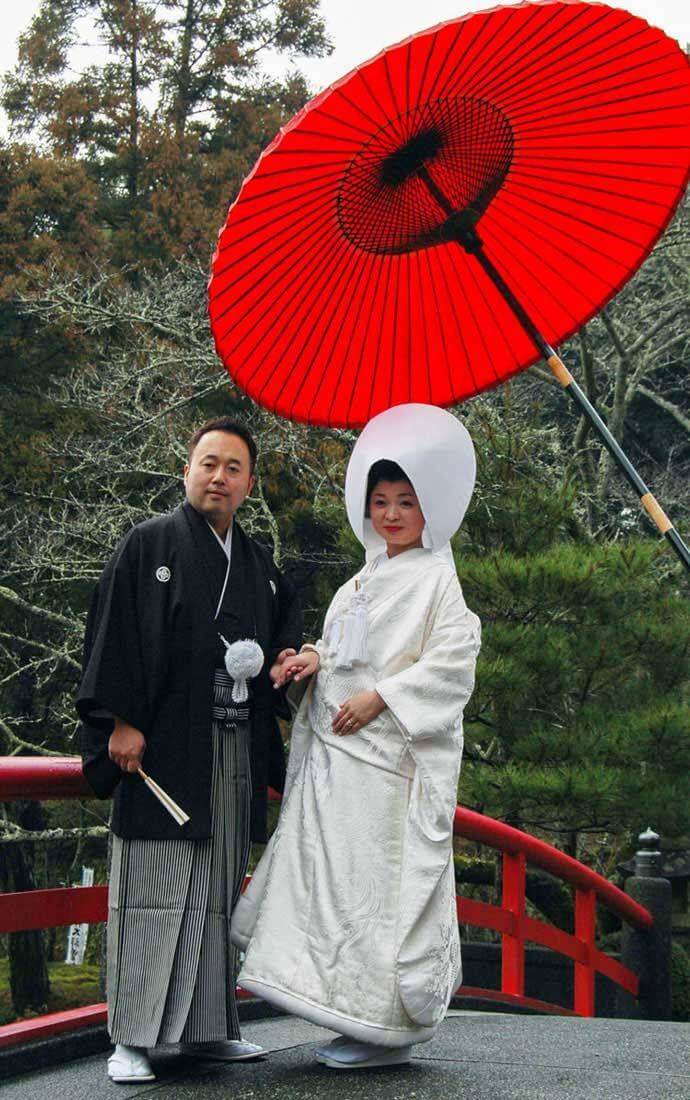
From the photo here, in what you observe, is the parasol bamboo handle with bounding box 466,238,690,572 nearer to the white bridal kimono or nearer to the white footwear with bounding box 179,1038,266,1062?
the white bridal kimono

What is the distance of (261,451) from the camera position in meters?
11.7

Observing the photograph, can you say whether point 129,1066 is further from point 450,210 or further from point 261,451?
point 261,451

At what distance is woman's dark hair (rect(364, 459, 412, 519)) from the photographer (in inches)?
119

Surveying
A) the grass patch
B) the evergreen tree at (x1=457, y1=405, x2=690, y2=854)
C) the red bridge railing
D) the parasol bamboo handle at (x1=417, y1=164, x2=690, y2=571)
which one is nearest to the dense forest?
the evergreen tree at (x1=457, y1=405, x2=690, y2=854)

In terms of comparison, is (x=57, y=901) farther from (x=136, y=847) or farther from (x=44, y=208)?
(x=44, y=208)

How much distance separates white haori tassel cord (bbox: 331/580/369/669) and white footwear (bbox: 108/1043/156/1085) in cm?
96

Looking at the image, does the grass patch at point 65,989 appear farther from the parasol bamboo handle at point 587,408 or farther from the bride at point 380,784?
the parasol bamboo handle at point 587,408

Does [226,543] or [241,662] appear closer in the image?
[241,662]

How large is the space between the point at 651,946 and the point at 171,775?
4298 mm

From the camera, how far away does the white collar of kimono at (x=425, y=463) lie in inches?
117

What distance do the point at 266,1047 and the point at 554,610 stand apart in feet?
17.5

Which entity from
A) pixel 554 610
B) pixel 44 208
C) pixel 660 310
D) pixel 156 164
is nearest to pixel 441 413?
pixel 554 610

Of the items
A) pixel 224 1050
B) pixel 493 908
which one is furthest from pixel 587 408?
pixel 493 908

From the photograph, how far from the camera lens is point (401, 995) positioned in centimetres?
265
